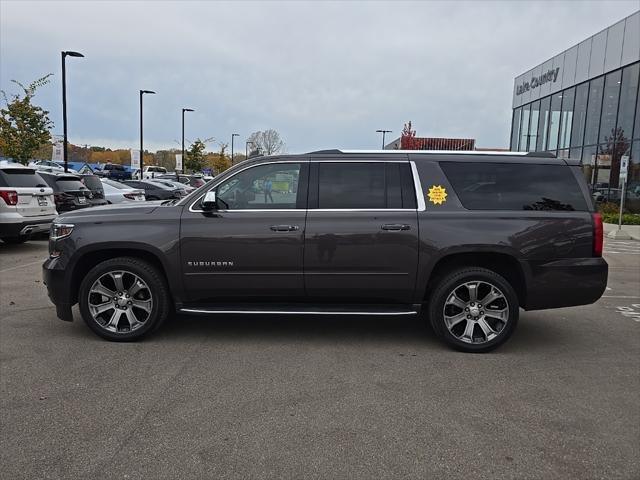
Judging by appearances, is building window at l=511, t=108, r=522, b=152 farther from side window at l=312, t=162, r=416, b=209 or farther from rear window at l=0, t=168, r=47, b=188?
side window at l=312, t=162, r=416, b=209

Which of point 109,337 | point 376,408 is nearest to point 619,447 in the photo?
point 376,408

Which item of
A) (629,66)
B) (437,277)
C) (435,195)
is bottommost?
(437,277)

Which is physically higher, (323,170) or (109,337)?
(323,170)

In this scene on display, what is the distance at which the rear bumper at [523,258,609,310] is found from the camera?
480 centimetres

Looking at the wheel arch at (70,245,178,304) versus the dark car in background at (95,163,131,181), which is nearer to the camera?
the wheel arch at (70,245,178,304)

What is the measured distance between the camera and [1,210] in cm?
999

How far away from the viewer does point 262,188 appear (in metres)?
4.98

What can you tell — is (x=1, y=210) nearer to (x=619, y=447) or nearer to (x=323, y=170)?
(x=323, y=170)

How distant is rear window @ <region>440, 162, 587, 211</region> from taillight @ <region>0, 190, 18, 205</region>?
8.71 m

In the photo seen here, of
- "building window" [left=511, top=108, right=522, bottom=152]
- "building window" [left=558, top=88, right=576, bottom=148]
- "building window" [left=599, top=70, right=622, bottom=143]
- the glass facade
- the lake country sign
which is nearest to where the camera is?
the glass facade

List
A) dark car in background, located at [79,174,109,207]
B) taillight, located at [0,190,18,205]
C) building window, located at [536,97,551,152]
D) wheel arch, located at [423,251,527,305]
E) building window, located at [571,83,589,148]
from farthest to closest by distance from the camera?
building window, located at [536,97,551,152] → building window, located at [571,83,589,148] → dark car in background, located at [79,174,109,207] → taillight, located at [0,190,18,205] → wheel arch, located at [423,251,527,305]

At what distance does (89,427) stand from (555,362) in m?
3.83

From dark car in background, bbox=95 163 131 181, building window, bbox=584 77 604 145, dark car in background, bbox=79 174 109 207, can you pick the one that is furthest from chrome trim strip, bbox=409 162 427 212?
dark car in background, bbox=95 163 131 181

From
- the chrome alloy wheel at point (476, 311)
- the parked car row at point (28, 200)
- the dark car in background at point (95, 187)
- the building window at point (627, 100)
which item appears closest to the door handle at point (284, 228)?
the chrome alloy wheel at point (476, 311)
